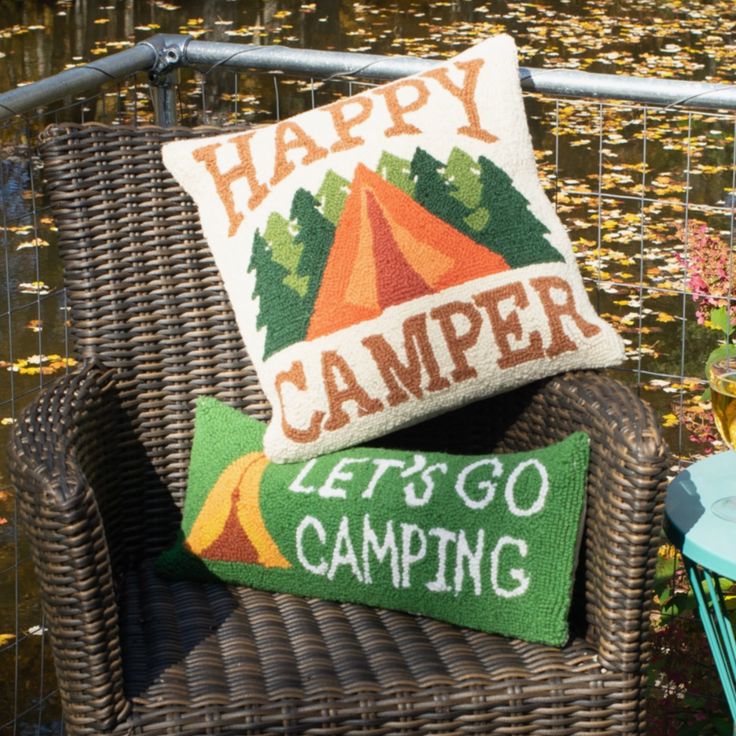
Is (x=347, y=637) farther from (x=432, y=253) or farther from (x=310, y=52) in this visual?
(x=310, y=52)

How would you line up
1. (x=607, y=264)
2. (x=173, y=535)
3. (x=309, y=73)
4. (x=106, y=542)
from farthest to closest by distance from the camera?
(x=607, y=264) < (x=309, y=73) < (x=173, y=535) < (x=106, y=542)

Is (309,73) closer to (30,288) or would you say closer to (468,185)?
(468,185)

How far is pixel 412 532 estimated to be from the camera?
188cm

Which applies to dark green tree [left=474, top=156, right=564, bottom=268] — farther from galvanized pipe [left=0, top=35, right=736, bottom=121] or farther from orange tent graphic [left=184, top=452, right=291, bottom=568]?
orange tent graphic [left=184, top=452, right=291, bottom=568]

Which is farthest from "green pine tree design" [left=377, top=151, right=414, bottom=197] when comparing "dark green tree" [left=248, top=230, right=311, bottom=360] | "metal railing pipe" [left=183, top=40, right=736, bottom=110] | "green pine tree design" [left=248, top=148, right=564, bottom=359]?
"metal railing pipe" [left=183, top=40, right=736, bottom=110]

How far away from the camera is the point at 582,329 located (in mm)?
2027

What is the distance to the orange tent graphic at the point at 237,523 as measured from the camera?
1.95m

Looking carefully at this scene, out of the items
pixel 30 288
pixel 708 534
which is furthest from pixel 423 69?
pixel 30 288

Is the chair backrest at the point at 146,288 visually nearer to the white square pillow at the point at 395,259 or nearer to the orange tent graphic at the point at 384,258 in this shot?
the white square pillow at the point at 395,259

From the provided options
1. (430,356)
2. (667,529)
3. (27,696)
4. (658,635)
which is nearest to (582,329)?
(430,356)

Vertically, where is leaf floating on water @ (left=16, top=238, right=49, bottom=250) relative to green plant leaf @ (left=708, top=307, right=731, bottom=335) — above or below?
below

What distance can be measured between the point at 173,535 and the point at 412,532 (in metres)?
0.57

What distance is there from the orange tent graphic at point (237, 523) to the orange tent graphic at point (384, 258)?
25 cm

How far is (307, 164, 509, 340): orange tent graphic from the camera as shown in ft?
6.50
